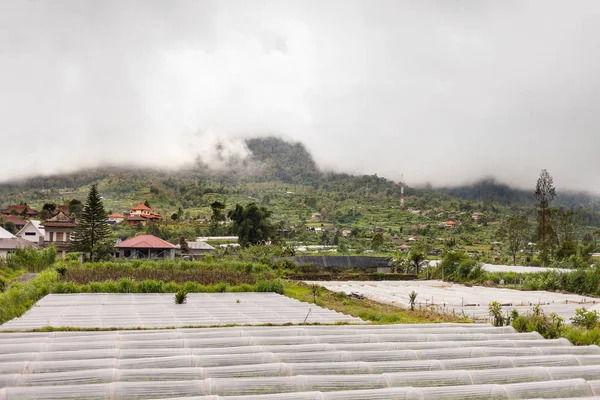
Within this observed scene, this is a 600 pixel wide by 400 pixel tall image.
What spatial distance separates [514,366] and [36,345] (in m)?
5.48

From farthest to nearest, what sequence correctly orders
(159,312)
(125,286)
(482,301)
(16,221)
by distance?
(16,221) → (482,301) → (125,286) → (159,312)

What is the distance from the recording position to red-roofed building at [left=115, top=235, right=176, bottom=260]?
3800cm

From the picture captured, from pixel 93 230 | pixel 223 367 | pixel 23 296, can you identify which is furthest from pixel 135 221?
pixel 223 367

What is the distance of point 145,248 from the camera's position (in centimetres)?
3812

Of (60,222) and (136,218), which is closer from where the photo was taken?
(60,222)

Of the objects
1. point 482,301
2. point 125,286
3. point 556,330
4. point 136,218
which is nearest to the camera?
point 556,330

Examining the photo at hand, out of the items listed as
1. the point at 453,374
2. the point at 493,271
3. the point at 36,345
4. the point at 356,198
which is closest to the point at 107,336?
the point at 36,345

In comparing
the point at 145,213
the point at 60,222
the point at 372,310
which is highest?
the point at 145,213

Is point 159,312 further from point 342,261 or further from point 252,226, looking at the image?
point 252,226

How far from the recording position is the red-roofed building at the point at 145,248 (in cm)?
3800

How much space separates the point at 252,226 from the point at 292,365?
43.8m

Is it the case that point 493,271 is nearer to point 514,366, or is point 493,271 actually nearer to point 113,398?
point 514,366

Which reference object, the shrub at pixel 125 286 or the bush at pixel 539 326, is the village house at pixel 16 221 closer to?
the shrub at pixel 125 286

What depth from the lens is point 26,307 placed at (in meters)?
14.0
